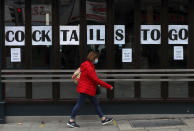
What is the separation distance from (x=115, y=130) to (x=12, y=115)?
2634 mm

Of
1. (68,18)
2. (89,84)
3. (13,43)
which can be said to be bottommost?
(89,84)

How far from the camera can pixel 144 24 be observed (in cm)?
816

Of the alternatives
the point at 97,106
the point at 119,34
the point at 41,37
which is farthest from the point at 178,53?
the point at 41,37

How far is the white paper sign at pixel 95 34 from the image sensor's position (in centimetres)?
809

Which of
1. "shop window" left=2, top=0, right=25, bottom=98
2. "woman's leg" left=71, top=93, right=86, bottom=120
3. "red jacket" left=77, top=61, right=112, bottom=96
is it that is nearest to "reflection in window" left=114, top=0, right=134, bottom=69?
"red jacket" left=77, top=61, right=112, bottom=96

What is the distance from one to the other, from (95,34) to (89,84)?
1.51 m

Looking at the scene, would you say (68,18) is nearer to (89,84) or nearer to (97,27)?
(97,27)

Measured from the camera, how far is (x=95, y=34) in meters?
8.09

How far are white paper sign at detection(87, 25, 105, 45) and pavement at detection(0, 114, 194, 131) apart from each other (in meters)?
1.89

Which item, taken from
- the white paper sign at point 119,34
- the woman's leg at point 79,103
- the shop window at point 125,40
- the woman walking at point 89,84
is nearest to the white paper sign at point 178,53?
the shop window at point 125,40

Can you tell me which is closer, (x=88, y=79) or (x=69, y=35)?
(x=88, y=79)

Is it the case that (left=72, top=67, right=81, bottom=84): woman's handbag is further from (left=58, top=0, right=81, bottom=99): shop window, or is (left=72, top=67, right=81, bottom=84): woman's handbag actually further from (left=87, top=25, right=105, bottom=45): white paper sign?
(left=87, top=25, right=105, bottom=45): white paper sign

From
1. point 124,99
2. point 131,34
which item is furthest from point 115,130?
point 131,34

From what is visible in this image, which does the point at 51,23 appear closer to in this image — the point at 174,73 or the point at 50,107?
the point at 50,107
